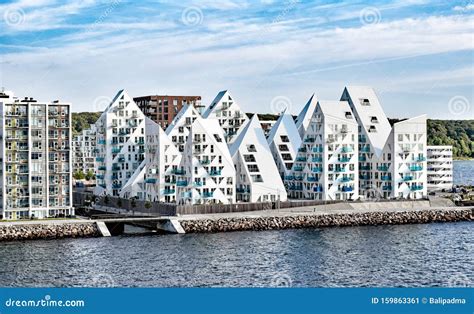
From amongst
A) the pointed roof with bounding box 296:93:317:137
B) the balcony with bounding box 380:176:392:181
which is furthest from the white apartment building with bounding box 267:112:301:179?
the balcony with bounding box 380:176:392:181

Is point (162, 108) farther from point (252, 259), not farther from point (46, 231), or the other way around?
point (252, 259)

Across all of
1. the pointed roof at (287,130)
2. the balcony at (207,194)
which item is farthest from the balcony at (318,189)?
the balcony at (207,194)

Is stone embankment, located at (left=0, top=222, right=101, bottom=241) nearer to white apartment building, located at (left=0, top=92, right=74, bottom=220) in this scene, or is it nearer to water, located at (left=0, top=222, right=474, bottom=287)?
water, located at (left=0, top=222, right=474, bottom=287)

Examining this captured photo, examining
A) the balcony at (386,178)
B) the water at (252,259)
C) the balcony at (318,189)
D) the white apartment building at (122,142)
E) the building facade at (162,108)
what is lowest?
the water at (252,259)

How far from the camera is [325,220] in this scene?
9775cm

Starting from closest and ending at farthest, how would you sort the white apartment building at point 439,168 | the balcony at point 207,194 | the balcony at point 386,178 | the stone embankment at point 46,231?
1. the stone embankment at point 46,231
2. the balcony at point 207,194
3. the balcony at point 386,178
4. the white apartment building at point 439,168

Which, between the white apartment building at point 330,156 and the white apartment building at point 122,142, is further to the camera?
the white apartment building at point 122,142

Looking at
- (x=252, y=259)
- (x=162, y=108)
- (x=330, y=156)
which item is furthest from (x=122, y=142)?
(x=252, y=259)

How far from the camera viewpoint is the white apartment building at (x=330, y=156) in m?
108

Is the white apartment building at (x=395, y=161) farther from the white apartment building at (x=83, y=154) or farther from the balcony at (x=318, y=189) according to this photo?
the white apartment building at (x=83, y=154)

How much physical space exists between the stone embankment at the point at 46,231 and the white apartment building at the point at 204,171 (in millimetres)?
15333

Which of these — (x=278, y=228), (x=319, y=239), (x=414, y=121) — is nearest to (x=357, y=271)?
(x=319, y=239)

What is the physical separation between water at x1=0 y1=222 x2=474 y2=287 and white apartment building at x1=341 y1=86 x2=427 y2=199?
1801cm

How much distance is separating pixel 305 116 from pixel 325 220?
1294 inches
